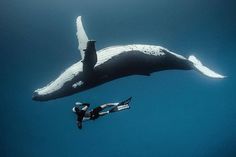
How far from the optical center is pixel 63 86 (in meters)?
5.82

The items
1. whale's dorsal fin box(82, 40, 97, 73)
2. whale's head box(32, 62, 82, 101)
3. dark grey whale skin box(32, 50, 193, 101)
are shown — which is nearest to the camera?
whale's dorsal fin box(82, 40, 97, 73)

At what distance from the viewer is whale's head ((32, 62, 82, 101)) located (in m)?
5.73

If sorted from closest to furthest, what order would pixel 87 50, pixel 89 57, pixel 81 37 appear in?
pixel 87 50 → pixel 89 57 → pixel 81 37

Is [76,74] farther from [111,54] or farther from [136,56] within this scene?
[136,56]

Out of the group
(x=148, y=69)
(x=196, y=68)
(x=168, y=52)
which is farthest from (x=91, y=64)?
(x=196, y=68)

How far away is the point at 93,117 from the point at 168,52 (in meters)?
2.19

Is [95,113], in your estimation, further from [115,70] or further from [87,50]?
[87,50]

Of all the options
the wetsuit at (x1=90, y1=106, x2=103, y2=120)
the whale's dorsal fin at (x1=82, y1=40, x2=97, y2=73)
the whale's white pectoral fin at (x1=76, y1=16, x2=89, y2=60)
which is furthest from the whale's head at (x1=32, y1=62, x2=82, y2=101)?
the wetsuit at (x1=90, y1=106, x2=103, y2=120)

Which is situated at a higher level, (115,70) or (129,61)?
(129,61)

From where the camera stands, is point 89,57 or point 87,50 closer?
point 87,50

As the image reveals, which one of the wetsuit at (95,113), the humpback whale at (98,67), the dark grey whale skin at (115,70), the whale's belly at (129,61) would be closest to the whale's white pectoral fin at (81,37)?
the humpback whale at (98,67)

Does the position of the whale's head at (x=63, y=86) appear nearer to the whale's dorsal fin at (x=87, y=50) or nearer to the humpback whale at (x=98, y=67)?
the humpback whale at (x=98, y=67)

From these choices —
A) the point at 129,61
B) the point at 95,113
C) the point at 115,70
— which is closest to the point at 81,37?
the point at 115,70

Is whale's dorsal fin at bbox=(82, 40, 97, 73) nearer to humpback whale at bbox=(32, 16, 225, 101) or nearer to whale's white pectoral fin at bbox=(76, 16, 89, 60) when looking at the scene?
humpback whale at bbox=(32, 16, 225, 101)
